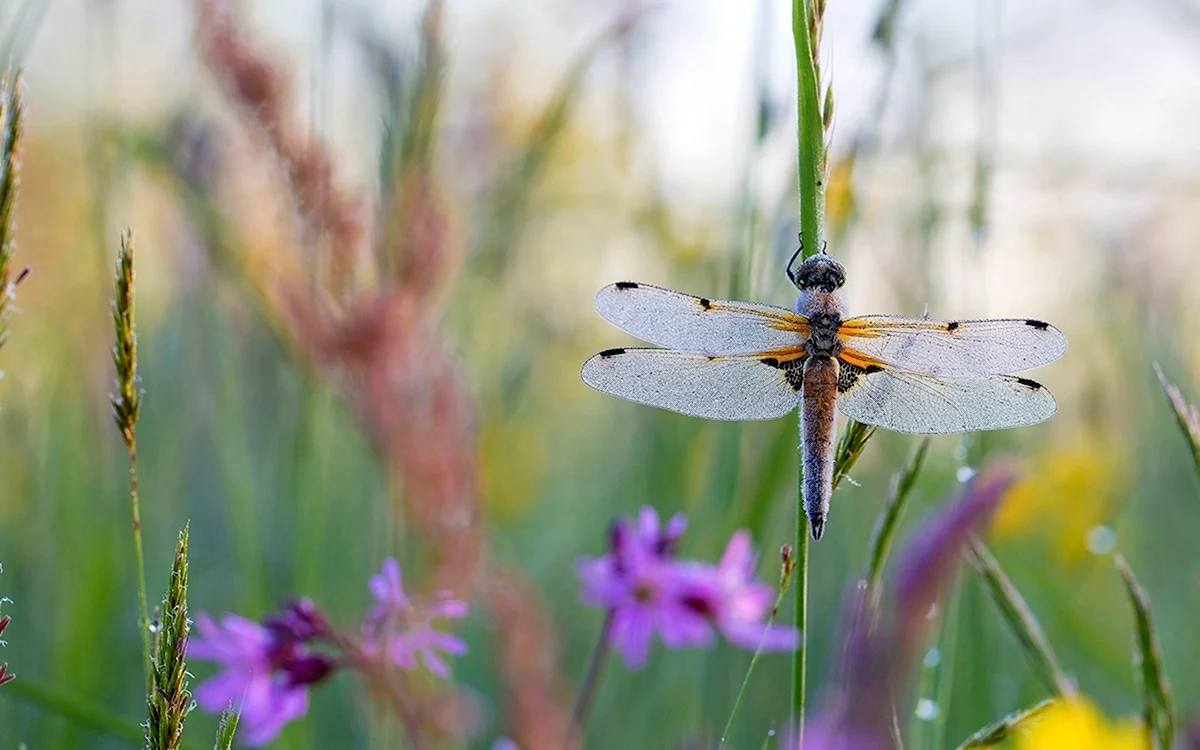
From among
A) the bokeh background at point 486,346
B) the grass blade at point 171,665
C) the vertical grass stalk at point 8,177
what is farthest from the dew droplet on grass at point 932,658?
the vertical grass stalk at point 8,177

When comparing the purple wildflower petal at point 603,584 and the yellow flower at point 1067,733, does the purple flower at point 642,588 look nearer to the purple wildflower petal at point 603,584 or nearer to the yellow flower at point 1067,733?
the purple wildflower petal at point 603,584

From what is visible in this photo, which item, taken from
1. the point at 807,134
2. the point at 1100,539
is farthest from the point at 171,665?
the point at 1100,539

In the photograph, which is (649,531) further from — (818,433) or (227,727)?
(227,727)

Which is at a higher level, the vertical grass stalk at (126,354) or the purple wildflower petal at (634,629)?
the vertical grass stalk at (126,354)

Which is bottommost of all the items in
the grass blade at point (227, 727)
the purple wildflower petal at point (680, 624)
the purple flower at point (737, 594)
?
the grass blade at point (227, 727)

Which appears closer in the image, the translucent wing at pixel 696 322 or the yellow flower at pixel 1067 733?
the yellow flower at pixel 1067 733

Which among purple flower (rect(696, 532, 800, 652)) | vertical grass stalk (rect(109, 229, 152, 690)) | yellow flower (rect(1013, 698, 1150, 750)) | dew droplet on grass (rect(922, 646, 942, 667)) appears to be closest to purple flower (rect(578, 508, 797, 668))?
purple flower (rect(696, 532, 800, 652))

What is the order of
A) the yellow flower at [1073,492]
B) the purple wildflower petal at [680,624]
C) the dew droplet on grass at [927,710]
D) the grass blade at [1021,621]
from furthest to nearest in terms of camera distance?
the yellow flower at [1073,492] < the purple wildflower petal at [680,624] < the dew droplet on grass at [927,710] < the grass blade at [1021,621]
